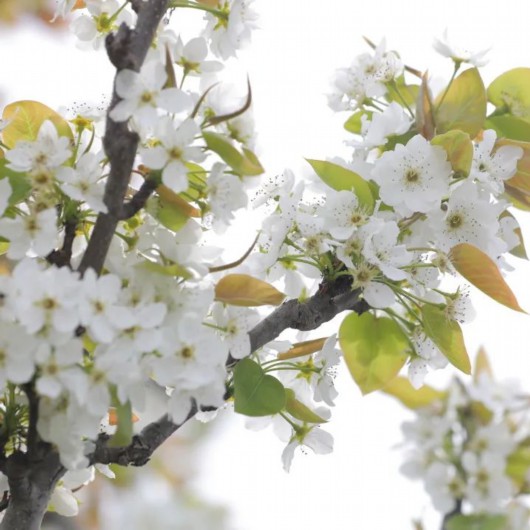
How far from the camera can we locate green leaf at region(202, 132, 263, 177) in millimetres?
651

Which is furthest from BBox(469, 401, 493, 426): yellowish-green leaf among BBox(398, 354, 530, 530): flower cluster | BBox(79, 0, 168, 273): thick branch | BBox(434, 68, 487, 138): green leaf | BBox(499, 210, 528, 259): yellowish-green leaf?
BBox(79, 0, 168, 273): thick branch

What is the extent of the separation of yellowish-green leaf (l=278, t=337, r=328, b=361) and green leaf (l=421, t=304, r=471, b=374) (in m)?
0.09

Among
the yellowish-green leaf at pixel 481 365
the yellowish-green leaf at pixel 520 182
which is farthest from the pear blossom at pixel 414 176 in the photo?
the yellowish-green leaf at pixel 481 365

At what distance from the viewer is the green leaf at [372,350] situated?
2.82ft

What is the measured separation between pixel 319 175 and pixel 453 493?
0.76 metres

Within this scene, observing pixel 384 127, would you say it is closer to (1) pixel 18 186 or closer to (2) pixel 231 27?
(2) pixel 231 27

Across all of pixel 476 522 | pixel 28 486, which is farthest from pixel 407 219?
pixel 476 522

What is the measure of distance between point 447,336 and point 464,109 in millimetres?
216

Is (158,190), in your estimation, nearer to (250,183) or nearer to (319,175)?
(250,183)

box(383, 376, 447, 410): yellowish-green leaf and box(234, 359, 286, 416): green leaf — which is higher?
box(234, 359, 286, 416): green leaf

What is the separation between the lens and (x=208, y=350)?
620 mm

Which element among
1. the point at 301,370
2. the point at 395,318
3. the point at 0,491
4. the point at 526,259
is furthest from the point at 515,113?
the point at 0,491

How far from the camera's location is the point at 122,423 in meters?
0.64

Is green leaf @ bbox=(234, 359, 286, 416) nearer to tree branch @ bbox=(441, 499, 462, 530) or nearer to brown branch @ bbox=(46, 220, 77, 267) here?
brown branch @ bbox=(46, 220, 77, 267)
